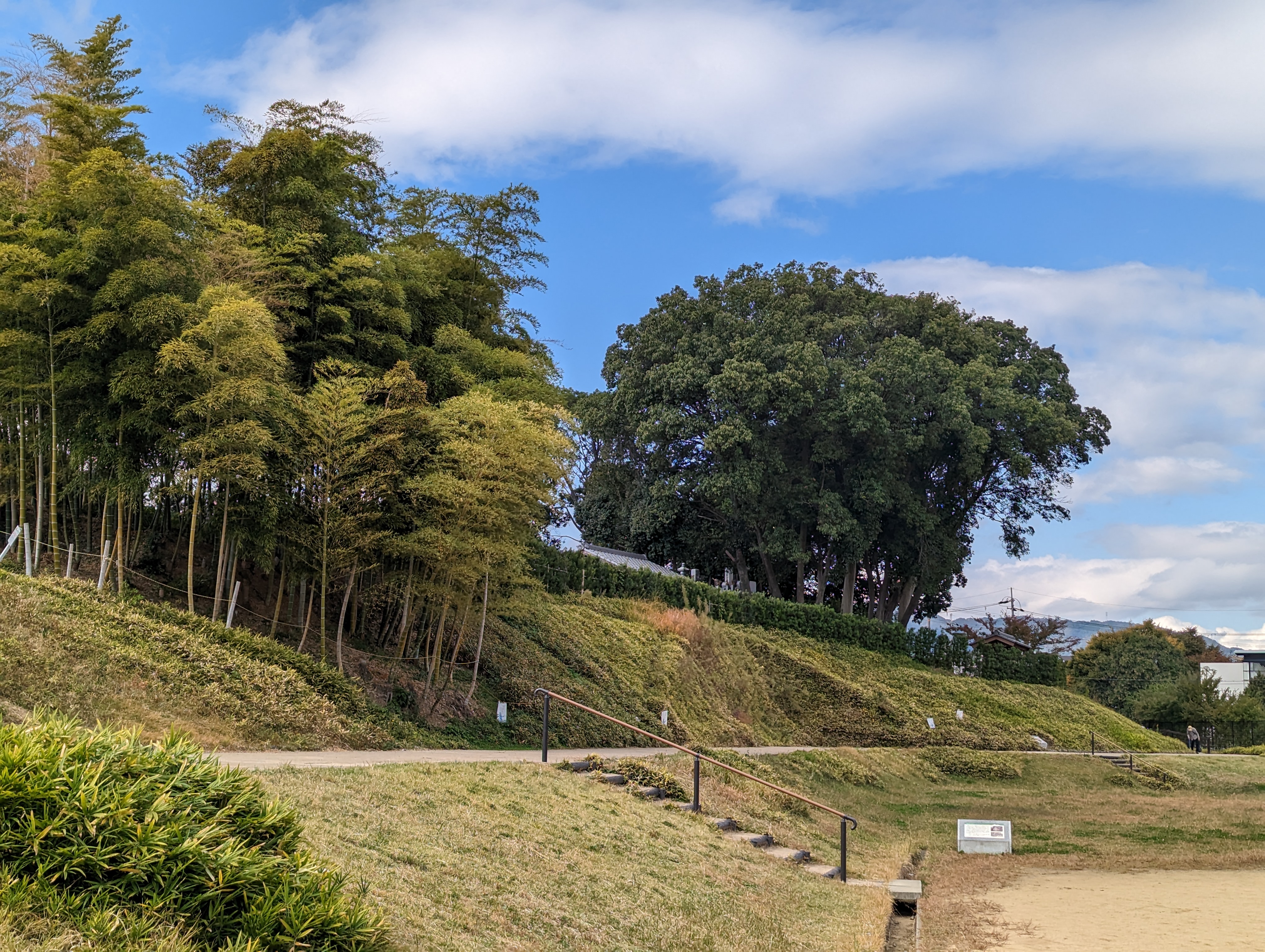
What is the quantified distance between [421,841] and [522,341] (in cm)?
1740

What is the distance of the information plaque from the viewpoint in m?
17.2

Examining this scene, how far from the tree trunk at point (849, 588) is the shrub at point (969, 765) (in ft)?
34.7

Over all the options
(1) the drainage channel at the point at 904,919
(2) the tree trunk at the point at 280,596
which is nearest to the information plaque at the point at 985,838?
(1) the drainage channel at the point at 904,919

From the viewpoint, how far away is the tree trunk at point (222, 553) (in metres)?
15.9

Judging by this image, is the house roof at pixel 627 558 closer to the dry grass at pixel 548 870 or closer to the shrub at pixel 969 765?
the shrub at pixel 969 765

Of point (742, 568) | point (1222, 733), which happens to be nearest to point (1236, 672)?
point (1222, 733)

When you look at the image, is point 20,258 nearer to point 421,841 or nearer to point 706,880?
point 421,841

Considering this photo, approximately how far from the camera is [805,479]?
3912 cm

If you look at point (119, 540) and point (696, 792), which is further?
point (119, 540)

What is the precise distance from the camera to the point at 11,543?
15.9m

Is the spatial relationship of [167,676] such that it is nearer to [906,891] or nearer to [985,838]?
[906,891]

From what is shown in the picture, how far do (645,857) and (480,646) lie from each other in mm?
8457

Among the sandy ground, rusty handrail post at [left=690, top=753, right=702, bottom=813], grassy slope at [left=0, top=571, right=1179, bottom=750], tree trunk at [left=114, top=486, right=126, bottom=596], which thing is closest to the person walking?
grassy slope at [left=0, top=571, right=1179, bottom=750]

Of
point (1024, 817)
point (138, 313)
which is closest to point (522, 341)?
point (138, 313)
